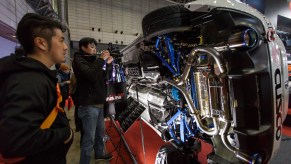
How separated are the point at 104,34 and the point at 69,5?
8.70 ft

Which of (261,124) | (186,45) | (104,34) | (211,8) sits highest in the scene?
(104,34)

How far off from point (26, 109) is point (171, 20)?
1.22 m

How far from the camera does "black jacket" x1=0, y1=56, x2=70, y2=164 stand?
0.83 metres

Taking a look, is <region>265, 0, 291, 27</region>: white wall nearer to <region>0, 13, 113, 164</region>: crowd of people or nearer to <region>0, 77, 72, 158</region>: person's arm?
<region>0, 13, 113, 164</region>: crowd of people

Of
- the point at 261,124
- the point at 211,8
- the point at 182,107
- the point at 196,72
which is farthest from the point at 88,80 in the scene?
the point at 261,124

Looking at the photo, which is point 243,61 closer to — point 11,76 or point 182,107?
point 182,107

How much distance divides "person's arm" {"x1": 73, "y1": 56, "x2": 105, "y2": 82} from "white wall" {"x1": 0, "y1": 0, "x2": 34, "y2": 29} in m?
2.32

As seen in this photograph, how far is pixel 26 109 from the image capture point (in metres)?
0.85

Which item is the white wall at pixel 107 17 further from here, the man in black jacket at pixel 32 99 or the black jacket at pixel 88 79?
the man in black jacket at pixel 32 99

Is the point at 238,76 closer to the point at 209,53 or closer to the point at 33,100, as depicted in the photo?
the point at 209,53

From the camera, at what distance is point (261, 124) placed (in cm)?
111

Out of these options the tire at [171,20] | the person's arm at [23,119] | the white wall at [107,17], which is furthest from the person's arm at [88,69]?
the white wall at [107,17]

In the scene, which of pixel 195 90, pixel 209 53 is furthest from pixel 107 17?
pixel 209 53

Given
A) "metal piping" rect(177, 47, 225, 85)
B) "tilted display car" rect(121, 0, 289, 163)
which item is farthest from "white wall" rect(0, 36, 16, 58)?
"metal piping" rect(177, 47, 225, 85)
